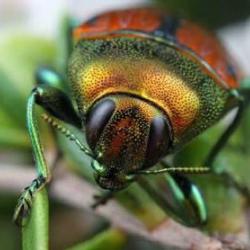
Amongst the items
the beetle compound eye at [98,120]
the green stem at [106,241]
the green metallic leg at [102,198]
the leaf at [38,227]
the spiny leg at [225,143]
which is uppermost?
the beetle compound eye at [98,120]

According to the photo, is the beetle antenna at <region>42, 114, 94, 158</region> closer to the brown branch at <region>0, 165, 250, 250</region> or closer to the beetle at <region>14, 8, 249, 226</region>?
the beetle at <region>14, 8, 249, 226</region>

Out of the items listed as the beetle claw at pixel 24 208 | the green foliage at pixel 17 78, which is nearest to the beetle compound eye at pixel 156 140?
the beetle claw at pixel 24 208

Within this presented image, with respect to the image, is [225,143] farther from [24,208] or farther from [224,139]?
[24,208]

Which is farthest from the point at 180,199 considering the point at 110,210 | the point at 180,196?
the point at 110,210

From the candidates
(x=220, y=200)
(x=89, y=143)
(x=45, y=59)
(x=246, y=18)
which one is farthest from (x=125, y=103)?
(x=246, y=18)

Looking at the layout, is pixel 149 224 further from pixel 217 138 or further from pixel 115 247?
pixel 217 138

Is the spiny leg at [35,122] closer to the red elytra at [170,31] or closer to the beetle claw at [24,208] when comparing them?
the beetle claw at [24,208]

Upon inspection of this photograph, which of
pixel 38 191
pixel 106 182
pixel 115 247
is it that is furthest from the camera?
pixel 115 247

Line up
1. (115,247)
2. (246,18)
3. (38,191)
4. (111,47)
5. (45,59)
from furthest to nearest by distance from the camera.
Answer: (246,18) → (45,59) → (111,47) → (115,247) → (38,191)
